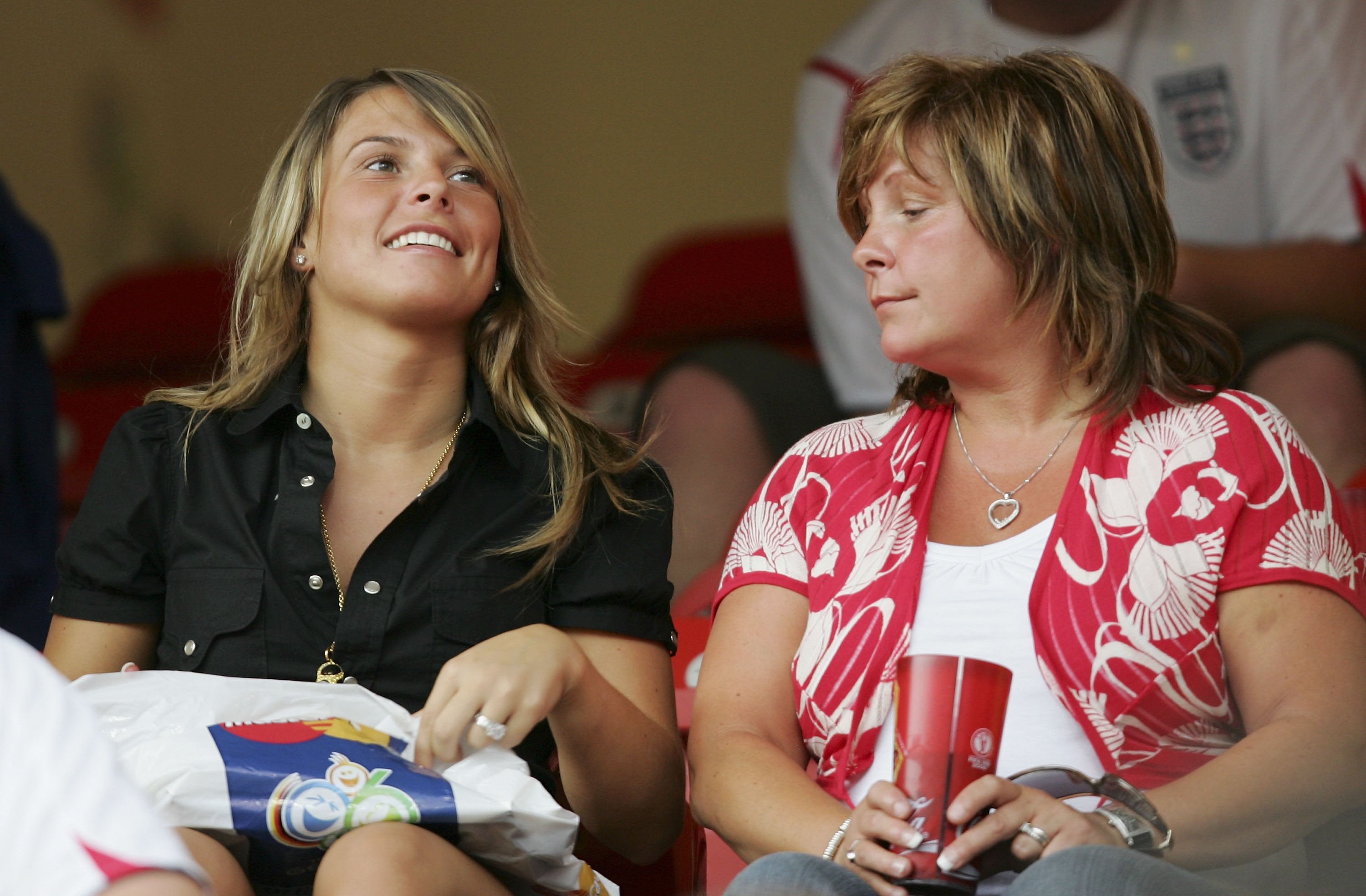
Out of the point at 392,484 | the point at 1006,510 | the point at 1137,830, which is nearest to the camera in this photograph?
the point at 1137,830

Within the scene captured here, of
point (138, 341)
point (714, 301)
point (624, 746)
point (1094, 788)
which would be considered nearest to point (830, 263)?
point (714, 301)

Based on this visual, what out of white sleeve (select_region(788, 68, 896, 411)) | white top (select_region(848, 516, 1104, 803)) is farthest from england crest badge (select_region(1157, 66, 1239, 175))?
white top (select_region(848, 516, 1104, 803))

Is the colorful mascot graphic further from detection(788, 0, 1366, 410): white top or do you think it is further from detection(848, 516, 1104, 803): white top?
detection(788, 0, 1366, 410): white top

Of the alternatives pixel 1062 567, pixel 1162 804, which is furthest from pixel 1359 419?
pixel 1162 804

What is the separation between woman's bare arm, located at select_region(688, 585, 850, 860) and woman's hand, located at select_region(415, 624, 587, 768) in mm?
193

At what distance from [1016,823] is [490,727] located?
0.35 meters

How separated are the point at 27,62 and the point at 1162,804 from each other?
3.74 metres

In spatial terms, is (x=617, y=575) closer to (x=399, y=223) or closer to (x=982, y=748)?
(x=399, y=223)

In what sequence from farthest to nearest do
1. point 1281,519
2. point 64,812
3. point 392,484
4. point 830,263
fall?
point 830,263, point 392,484, point 1281,519, point 64,812

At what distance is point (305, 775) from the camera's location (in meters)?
0.99

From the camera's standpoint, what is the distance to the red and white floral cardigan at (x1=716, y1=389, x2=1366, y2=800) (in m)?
1.15

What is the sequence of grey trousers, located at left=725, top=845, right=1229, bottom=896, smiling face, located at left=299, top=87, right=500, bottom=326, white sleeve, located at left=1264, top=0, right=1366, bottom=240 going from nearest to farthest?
1. grey trousers, located at left=725, top=845, right=1229, bottom=896
2. smiling face, located at left=299, top=87, right=500, bottom=326
3. white sleeve, located at left=1264, top=0, right=1366, bottom=240

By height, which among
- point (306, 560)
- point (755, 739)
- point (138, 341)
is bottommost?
point (138, 341)

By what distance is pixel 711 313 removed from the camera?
3461 mm
